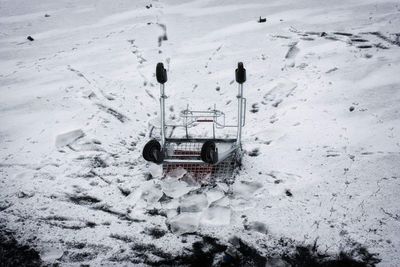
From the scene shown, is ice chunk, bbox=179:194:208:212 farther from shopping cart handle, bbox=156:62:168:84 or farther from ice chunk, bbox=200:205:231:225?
shopping cart handle, bbox=156:62:168:84

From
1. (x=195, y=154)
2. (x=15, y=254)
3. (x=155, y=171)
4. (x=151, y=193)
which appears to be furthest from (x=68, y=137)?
(x=15, y=254)

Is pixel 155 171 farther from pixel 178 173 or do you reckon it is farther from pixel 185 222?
pixel 185 222

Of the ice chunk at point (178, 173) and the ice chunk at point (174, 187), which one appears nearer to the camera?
the ice chunk at point (174, 187)

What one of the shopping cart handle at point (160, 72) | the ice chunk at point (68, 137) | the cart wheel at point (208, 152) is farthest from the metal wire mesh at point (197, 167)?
the ice chunk at point (68, 137)

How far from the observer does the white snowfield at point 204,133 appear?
9.45ft

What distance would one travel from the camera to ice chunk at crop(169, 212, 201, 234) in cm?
290

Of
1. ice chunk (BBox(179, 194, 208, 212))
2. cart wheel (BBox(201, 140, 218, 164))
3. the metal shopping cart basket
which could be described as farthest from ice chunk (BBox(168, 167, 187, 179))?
cart wheel (BBox(201, 140, 218, 164))

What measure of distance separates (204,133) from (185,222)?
1.87 metres

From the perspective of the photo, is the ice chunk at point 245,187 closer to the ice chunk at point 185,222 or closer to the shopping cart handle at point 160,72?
the ice chunk at point 185,222

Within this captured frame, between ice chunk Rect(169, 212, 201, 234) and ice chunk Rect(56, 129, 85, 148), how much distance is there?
1.98 meters

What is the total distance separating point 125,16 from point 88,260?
286 inches

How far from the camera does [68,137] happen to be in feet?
14.1

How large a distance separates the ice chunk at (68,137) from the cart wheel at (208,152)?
200 cm

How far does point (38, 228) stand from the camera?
2922mm
